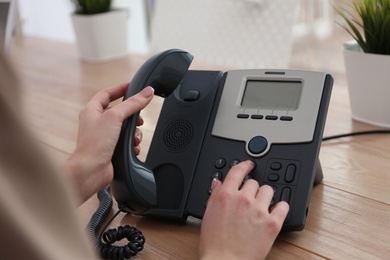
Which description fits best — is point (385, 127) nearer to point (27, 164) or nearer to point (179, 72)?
point (179, 72)

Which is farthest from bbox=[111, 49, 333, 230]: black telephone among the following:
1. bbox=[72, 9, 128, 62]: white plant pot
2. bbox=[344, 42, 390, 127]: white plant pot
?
bbox=[72, 9, 128, 62]: white plant pot

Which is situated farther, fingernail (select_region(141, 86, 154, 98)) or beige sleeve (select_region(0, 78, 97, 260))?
fingernail (select_region(141, 86, 154, 98))

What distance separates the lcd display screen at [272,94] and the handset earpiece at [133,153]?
10cm

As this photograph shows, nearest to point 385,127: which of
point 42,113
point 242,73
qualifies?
point 242,73

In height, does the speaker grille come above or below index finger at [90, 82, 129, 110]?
below

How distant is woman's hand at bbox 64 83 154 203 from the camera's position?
612 mm

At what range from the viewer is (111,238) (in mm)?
637

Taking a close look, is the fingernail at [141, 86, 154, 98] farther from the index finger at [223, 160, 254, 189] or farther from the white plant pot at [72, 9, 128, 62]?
the white plant pot at [72, 9, 128, 62]

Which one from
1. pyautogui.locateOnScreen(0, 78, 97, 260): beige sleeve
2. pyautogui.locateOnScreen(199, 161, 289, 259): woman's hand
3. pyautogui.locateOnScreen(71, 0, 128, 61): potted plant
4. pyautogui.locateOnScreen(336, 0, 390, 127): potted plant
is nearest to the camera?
pyautogui.locateOnScreen(0, 78, 97, 260): beige sleeve

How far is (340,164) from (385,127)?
0.20 metres

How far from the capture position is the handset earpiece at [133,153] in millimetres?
640

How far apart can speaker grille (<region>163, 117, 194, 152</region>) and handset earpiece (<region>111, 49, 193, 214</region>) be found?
0.16 feet

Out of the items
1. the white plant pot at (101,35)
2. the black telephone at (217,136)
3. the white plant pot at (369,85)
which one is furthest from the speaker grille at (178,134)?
the white plant pot at (101,35)

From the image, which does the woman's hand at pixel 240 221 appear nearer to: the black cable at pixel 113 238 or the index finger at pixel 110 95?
the black cable at pixel 113 238
